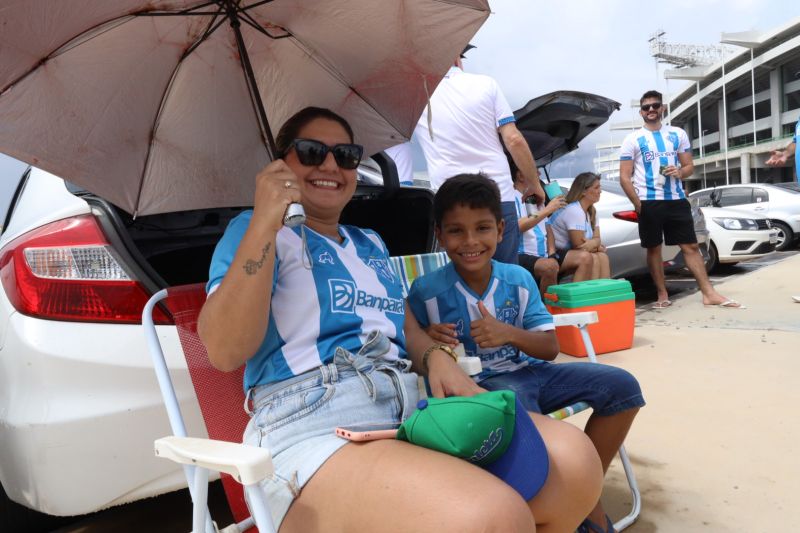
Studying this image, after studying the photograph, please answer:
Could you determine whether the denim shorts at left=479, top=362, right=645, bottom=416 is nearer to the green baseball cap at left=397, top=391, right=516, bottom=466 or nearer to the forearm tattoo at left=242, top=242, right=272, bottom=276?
the green baseball cap at left=397, top=391, right=516, bottom=466

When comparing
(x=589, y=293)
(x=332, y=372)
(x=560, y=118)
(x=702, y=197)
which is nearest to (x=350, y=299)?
(x=332, y=372)

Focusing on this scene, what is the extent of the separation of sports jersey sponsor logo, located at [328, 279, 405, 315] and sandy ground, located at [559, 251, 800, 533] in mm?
1285

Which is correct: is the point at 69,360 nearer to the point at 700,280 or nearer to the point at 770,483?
the point at 770,483

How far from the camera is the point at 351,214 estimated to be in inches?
105

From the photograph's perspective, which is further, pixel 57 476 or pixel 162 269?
pixel 162 269

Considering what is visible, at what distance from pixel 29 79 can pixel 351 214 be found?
1404 millimetres

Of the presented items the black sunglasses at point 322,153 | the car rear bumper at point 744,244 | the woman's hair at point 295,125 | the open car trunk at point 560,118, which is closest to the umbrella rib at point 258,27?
the woman's hair at point 295,125

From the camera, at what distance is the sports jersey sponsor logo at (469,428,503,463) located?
1226 millimetres

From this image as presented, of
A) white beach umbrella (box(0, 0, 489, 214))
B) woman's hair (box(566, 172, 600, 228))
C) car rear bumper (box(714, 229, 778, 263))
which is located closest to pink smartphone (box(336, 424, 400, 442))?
white beach umbrella (box(0, 0, 489, 214))

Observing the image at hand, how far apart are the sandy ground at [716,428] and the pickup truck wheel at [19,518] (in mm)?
2214

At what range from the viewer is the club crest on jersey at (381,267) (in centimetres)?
170

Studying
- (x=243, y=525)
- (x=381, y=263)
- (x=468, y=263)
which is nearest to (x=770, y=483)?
(x=468, y=263)

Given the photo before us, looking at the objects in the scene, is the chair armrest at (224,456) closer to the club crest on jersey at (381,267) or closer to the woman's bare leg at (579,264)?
the club crest on jersey at (381,267)

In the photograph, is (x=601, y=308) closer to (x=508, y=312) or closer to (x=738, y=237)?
(x=508, y=312)
